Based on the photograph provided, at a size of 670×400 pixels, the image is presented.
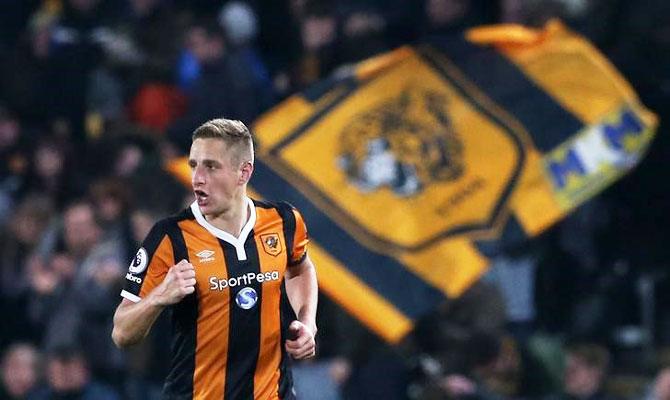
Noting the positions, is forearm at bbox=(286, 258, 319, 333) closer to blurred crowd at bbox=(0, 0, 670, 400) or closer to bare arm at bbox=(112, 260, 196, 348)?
bare arm at bbox=(112, 260, 196, 348)

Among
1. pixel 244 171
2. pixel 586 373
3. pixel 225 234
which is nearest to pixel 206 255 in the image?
pixel 225 234

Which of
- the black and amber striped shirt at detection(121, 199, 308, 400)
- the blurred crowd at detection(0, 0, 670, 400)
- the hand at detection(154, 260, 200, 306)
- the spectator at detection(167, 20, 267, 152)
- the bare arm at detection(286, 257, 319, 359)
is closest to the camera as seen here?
the hand at detection(154, 260, 200, 306)

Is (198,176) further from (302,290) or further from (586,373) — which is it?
(586,373)

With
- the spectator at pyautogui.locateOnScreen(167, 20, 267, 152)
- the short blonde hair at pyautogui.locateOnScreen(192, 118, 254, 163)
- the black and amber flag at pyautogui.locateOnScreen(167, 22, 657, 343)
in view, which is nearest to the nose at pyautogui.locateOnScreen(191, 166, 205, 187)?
the short blonde hair at pyautogui.locateOnScreen(192, 118, 254, 163)

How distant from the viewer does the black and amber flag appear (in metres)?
9.98

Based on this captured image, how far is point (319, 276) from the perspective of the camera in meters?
9.91

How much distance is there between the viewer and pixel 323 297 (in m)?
10.5

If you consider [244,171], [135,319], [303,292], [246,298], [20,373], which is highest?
[244,171]

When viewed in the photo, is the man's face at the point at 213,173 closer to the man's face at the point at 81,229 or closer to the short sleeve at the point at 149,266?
the short sleeve at the point at 149,266

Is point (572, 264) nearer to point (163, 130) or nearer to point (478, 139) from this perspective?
point (478, 139)

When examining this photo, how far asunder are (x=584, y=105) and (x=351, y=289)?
1737 millimetres

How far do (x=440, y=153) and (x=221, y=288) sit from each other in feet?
A: 13.0

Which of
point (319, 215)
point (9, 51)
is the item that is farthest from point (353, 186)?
point (9, 51)

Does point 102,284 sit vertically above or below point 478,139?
below
